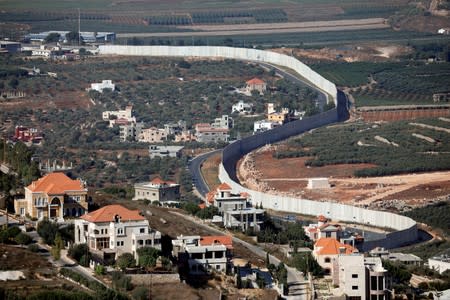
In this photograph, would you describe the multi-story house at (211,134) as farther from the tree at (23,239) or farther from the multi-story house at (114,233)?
the tree at (23,239)

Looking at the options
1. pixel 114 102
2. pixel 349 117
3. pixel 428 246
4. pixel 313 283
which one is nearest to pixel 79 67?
pixel 114 102

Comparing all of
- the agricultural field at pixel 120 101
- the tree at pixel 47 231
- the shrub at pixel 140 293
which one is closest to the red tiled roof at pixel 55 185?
the tree at pixel 47 231

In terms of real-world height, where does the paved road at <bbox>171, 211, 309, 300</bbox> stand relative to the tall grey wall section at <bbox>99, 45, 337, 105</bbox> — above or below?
below

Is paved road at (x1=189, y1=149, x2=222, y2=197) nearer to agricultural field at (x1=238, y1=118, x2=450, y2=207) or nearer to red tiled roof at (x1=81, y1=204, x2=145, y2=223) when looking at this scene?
agricultural field at (x1=238, y1=118, x2=450, y2=207)

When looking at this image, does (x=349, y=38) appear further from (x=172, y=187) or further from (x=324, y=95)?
(x=172, y=187)

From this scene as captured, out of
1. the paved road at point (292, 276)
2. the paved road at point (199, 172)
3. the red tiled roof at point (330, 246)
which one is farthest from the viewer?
the paved road at point (199, 172)

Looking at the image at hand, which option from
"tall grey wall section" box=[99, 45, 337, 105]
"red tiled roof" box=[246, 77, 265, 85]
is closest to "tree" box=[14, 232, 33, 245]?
"red tiled roof" box=[246, 77, 265, 85]
